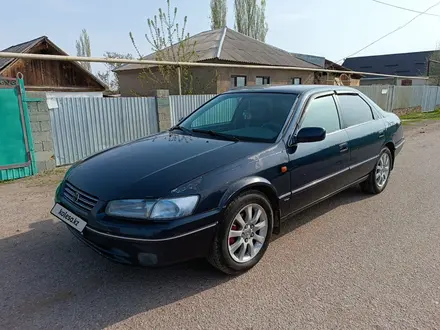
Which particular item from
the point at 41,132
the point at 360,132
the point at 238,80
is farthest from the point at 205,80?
the point at 360,132

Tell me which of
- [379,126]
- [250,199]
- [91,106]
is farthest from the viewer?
[91,106]

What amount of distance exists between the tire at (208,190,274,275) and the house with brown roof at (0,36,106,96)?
54.9 ft

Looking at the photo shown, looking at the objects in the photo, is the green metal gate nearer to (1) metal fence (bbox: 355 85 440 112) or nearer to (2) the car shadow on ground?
(2) the car shadow on ground

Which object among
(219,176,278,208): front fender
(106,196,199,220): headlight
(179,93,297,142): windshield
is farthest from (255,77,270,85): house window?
(106,196,199,220): headlight

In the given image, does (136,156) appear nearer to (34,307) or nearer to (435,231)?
(34,307)

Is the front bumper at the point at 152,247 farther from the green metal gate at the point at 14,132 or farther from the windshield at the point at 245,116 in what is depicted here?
the green metal gate at the point at 14,132

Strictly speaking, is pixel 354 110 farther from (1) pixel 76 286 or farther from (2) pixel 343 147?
(1) pixel 76 286

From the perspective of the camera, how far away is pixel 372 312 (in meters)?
2.26

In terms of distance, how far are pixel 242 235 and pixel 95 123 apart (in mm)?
5325

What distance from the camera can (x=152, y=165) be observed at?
2.70 meters

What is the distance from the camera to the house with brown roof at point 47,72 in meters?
16.2

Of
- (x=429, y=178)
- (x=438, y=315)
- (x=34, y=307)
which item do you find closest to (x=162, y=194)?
(x=34, y=307)

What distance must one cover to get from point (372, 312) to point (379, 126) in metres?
3.08

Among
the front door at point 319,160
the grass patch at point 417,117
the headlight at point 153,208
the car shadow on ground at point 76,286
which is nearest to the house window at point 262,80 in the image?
the grass patch at point 417,117
